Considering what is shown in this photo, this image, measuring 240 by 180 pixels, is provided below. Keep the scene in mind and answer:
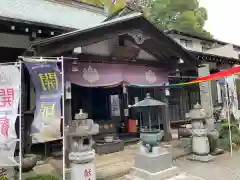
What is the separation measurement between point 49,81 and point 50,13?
7783mm

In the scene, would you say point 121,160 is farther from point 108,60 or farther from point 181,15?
point 181,15

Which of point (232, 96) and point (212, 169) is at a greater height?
point (232, 96)

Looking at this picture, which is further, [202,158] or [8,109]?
[202,158]

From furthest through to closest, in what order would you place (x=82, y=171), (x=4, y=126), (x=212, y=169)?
(x=212, y=169), (x=82, y=171), (x=4, y=126)

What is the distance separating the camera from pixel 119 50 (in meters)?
7.65

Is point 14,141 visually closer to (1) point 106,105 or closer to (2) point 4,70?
(2) point 4,70

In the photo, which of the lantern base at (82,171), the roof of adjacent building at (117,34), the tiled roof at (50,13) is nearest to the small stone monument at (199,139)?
the roof of adjacent building at (117,34)

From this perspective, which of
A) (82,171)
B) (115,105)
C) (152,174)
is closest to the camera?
(82,171)

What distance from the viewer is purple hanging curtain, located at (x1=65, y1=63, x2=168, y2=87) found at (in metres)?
7.18

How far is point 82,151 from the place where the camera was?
5.28 m

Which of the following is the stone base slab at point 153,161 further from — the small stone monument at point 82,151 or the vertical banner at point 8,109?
the vertical banner at point 8,109

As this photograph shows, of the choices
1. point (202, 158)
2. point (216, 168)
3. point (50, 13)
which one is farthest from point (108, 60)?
point (50, 13)

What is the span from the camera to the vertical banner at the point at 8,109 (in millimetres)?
4637

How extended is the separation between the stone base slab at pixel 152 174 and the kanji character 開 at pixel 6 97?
13.2 ft
